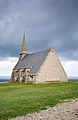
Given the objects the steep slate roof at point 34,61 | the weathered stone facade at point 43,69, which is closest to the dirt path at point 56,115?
the weathered stone facade at point 43,69

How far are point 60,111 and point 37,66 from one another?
4495 cm

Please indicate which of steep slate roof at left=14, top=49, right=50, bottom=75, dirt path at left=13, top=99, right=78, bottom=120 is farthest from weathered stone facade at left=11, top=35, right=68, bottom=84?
dirt path at left=13, top=99, right=78, bottom=120

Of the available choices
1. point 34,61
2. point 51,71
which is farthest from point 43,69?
point 34,61

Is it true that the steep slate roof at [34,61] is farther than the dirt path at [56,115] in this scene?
Yes

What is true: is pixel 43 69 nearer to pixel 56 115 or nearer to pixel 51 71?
pixel 51 71

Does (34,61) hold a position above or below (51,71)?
above

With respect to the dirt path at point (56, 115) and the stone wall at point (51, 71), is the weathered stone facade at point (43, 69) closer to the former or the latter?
the stone wall at point (51, 71)

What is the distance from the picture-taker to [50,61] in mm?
61562

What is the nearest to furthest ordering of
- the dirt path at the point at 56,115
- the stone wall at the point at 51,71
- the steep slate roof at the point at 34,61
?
the dirt path at the point at 56,115, the stone wall at the point at 51,71, the steep slate roof at the point at 34,61

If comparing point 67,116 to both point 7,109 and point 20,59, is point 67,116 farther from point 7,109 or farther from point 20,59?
point 20,59

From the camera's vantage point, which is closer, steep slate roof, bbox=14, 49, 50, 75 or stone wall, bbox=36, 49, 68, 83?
stone wall, bbox=36, 49, 68, 83

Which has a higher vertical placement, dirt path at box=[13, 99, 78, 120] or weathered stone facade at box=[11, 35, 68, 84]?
weathered stone facade at box=[11, 35, 68, 84]

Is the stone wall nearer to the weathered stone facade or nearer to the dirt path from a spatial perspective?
the weathered stone facade

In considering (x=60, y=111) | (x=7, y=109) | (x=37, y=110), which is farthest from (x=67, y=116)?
(x=7, y=109)
